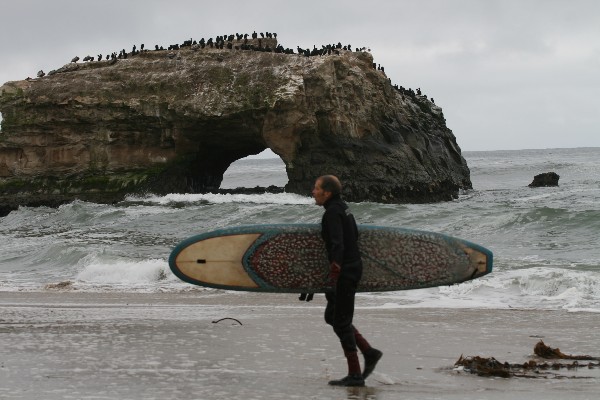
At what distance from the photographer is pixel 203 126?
33.6 meters

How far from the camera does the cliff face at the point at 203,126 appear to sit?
32375 mm

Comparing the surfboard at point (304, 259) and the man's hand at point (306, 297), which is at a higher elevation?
the surfboard at point (304, 259)

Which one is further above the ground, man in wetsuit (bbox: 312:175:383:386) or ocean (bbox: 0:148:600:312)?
man in wetsuit (bbox: 312:175:383:386)

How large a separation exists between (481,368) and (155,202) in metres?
28.1

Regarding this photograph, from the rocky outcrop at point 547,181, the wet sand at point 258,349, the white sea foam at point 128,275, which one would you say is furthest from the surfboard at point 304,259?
the rocky outcrop at point 547,181

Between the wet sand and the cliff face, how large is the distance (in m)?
20.6

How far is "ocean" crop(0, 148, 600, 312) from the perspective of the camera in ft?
42.9

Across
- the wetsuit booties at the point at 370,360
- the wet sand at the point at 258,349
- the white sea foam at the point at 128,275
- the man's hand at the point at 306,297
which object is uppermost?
the man's hand at the point at 306,297

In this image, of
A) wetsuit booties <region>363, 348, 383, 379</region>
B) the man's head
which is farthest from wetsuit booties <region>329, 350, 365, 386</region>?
the man's head

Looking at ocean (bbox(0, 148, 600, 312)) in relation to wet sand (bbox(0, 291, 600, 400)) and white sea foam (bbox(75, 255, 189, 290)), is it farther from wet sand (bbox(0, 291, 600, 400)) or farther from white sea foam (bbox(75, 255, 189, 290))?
wet sand (bbox(0, 291, 600, 400))

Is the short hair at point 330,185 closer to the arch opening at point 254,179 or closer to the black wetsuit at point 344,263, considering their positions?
the black wetsuit at point 344,263

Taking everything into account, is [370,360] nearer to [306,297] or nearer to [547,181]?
[306,297]

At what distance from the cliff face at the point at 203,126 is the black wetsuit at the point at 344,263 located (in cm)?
2559

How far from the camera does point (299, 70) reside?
32.6 metres
